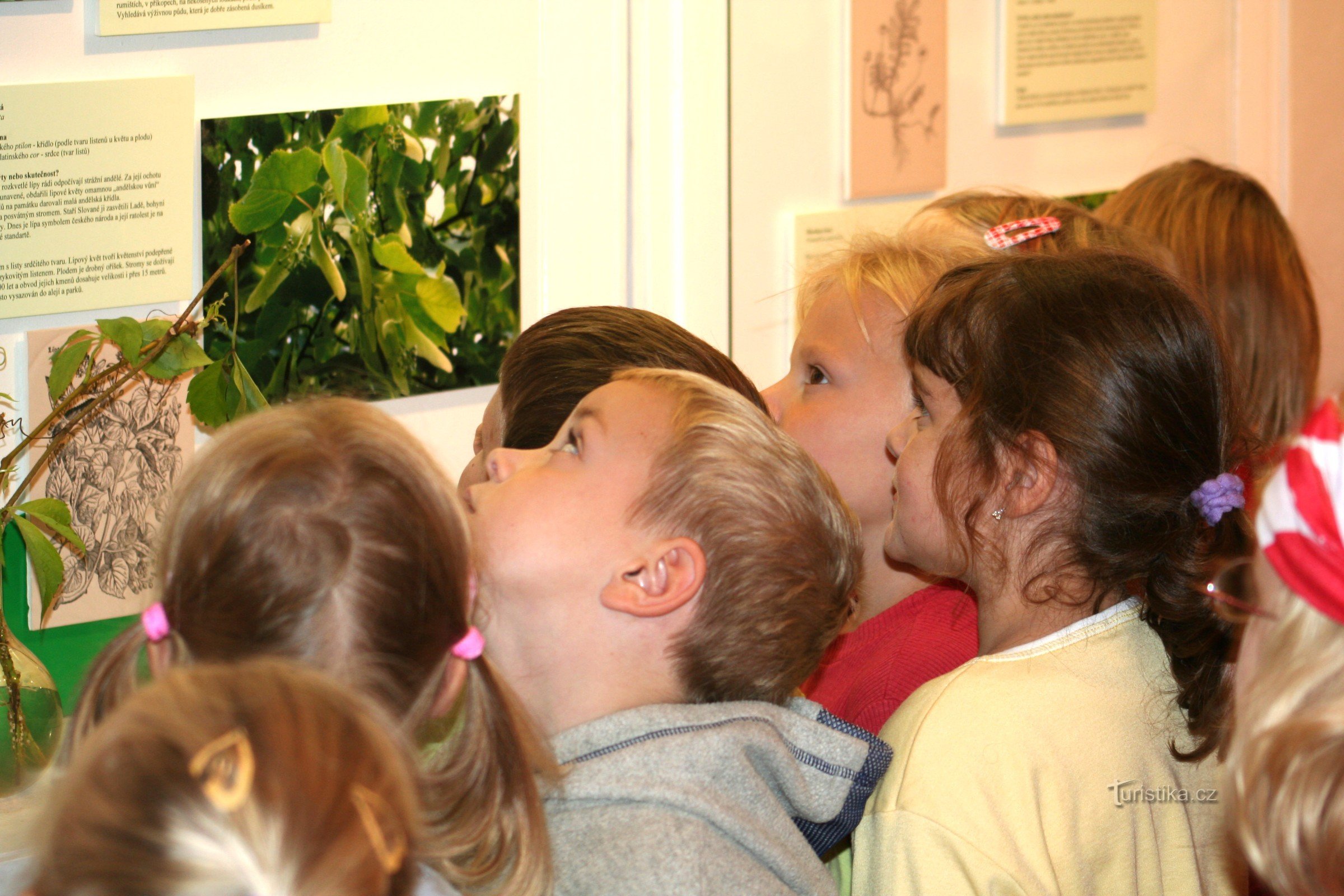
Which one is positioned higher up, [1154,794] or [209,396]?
[209,396]

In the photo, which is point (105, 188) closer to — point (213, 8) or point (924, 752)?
point (213, 8)

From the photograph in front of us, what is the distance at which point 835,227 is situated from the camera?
8.43 feet

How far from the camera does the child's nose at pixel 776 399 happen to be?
1979mm

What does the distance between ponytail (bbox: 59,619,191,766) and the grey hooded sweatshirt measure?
0.39 m

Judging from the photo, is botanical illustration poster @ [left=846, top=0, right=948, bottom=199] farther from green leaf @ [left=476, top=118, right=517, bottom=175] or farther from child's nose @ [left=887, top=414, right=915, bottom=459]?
child's nose @ [left=887, top=414, right=915, bottom=459]

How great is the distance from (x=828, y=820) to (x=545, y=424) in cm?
60

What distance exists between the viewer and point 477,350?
82.2 inches

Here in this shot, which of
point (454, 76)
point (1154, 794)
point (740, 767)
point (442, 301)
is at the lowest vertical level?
point (1154, 794)

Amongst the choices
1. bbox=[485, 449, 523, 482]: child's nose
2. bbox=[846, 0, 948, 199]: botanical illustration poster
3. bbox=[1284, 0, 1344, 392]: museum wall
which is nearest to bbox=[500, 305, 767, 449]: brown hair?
bbox=[485, 449, 523, 482]: child's nose

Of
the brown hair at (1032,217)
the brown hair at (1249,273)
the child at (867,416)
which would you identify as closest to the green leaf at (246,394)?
the child at (867,416)

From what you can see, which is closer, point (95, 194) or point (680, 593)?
point (680, 593)

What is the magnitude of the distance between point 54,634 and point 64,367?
0.37 meters

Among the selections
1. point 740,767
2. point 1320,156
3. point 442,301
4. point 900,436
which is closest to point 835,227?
point 442,301

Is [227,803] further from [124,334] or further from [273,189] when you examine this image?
[273,189]
